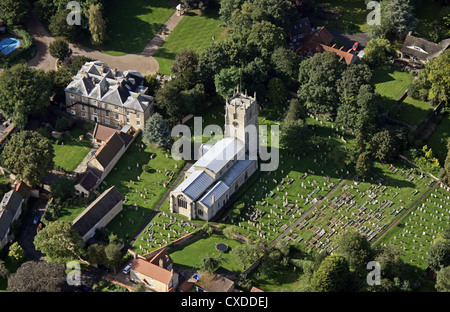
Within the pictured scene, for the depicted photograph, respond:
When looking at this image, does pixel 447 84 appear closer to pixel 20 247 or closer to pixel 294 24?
pixel 294 24

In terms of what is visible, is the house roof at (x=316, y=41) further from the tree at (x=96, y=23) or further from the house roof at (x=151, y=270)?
the house roof at (x=151, y=270)

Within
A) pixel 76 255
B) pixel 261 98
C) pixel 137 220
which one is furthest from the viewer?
pixel 261 98

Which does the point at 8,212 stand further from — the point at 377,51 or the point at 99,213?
the point at 377,51

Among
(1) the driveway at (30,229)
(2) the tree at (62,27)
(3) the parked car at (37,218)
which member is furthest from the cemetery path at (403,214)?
(2) the tree at (62,27)

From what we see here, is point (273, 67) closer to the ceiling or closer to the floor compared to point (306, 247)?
closer to the ceiling

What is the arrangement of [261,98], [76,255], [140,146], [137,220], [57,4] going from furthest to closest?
[57,4]
[261,98]
[140,146]
[137,220]
[76,255]

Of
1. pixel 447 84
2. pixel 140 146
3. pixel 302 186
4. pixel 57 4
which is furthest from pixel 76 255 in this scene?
pixel 447 84

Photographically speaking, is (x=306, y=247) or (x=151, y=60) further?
(x=151, y=60)
